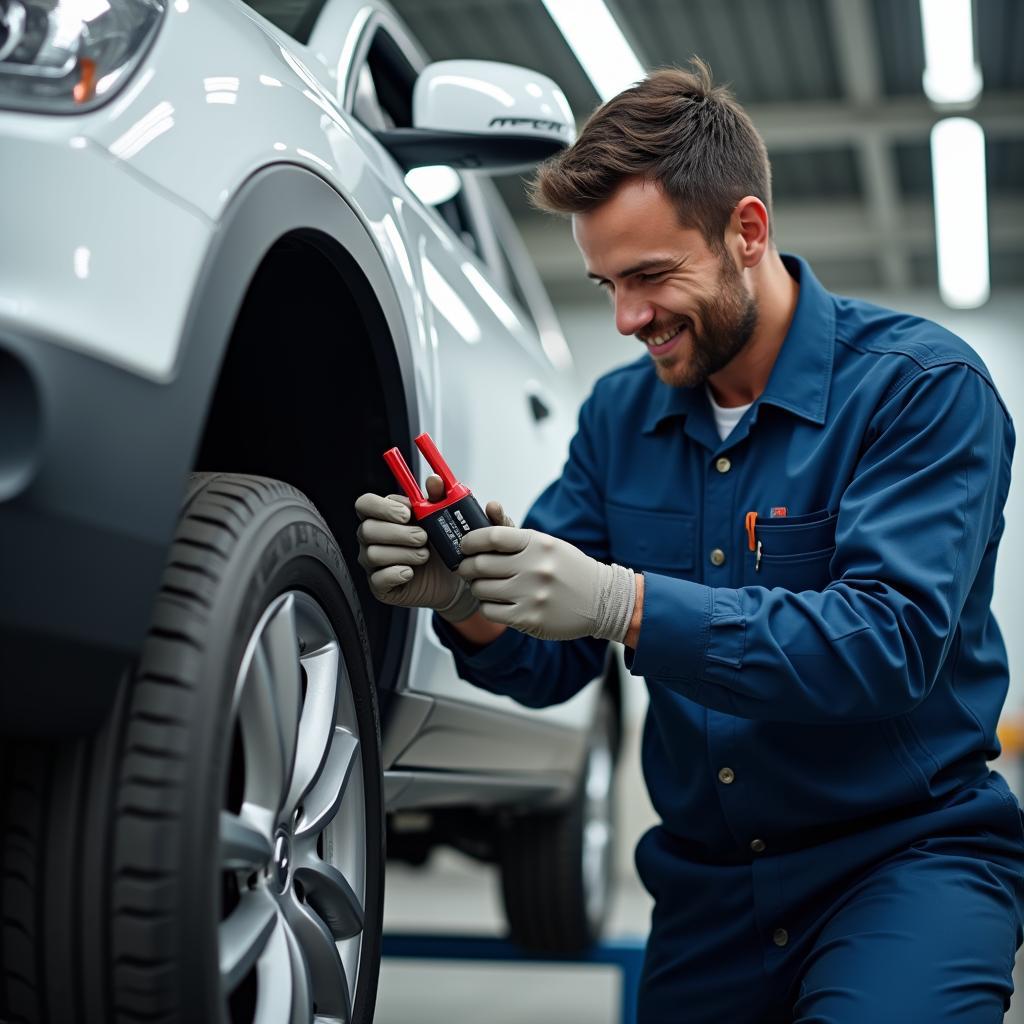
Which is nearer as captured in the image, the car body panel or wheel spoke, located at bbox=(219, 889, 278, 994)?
the car body panel

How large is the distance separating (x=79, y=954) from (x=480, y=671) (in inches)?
30.6

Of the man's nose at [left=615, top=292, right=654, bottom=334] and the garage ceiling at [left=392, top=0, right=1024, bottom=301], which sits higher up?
the garage ceiling at [left=392, top=0, right=1024, bottom=301]

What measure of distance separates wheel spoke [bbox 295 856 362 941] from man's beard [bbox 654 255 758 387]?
75 cm

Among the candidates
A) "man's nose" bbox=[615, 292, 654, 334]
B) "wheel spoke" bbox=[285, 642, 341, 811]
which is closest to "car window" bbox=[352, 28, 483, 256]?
"man's nose" bbox=[615, 292, 654, 334]

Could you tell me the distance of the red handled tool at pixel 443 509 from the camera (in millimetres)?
1325

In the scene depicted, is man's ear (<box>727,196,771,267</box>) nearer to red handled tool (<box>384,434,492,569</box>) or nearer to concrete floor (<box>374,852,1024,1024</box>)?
red handled tool (<box>384,434,492,569</box>)

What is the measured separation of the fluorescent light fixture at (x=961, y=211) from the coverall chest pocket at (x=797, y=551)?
5.56 metres

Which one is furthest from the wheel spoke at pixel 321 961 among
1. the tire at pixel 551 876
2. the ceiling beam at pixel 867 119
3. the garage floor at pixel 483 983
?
the ceiling beam at pixel 867 119

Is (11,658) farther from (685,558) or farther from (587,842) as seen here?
(587,842)

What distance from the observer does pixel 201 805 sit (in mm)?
909

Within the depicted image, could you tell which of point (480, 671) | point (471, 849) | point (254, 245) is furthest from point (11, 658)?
point (471, 849)

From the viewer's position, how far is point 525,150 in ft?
5.38

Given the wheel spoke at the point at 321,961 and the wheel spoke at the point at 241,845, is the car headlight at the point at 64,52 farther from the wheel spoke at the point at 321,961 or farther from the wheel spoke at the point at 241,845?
the wheel spoke at the point at 321,961

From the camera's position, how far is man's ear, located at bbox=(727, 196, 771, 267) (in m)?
1.61
